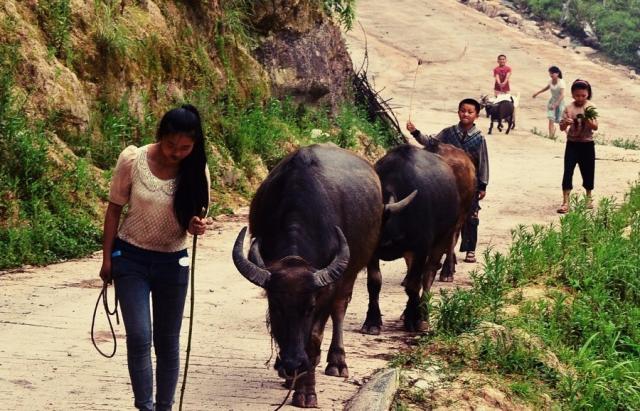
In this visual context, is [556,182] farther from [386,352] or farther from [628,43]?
[628,43]

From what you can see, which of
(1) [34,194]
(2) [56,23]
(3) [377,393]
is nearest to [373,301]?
(3) [377,393]

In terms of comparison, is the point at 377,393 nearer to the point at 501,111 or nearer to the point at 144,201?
the point at 144,201

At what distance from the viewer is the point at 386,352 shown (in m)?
9.20

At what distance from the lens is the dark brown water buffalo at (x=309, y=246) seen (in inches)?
279

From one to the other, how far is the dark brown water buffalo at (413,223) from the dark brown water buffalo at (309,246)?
0.86 m

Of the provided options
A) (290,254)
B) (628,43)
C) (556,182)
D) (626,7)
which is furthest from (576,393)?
(626,7)

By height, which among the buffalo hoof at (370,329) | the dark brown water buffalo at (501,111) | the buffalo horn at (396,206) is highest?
the buffalo horn at (396,206)

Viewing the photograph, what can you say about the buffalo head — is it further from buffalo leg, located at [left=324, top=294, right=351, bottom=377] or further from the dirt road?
buffalo leg, located at [left=324, top=294, right=351, bottom=377]

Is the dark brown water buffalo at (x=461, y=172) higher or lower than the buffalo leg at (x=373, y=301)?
higher

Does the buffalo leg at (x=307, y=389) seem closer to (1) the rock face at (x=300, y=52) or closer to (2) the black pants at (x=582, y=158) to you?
(2) the black pants at (x=582, y=158)

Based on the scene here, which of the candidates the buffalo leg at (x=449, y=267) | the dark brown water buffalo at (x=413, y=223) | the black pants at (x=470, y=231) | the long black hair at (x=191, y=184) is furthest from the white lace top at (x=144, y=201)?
the black pants at (x=470, y=231)

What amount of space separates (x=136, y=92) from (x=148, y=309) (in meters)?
9.10

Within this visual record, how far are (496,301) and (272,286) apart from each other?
3393 millimetres

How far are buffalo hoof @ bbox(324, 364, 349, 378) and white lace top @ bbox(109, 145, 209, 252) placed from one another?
7.95 feet
